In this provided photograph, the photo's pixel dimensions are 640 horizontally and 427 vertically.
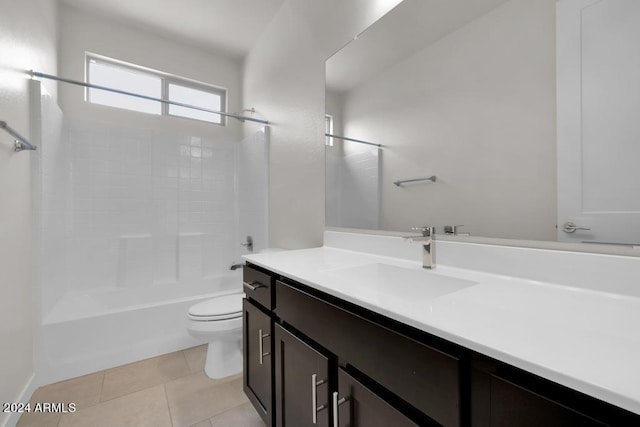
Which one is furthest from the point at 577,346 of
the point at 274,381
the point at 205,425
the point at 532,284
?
the point at 205,425

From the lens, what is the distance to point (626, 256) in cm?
69

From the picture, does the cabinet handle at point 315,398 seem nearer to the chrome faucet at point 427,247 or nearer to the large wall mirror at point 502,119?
the chrome faucet at point 427,247

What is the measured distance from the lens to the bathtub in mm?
1770

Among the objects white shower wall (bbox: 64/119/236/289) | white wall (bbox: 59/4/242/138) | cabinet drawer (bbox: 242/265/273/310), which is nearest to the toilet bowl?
cabinet drawer (bbox: 242/265/273/310)

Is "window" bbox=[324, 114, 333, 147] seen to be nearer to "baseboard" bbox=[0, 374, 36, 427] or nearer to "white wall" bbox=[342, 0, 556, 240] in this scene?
"white wall" bbox=[342, 0, 556, 240]

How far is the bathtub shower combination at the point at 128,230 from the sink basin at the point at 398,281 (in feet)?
4.92

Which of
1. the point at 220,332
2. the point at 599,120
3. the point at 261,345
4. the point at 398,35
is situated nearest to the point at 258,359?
the point at 261,345

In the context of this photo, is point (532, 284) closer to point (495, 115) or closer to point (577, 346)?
point (577, 346)

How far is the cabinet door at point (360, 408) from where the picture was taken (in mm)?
625

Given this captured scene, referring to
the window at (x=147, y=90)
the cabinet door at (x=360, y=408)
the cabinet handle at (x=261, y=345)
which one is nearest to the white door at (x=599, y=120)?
the cabinet door at (x=360, y=408)

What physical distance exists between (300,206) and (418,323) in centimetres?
150

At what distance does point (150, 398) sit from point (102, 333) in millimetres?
645

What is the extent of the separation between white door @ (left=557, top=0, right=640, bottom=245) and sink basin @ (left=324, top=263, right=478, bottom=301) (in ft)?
1.15

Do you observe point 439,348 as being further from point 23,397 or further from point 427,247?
point 23,397
